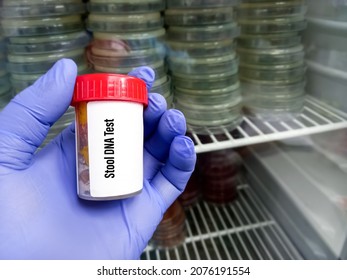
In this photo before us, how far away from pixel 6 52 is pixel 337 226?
4.10 ft

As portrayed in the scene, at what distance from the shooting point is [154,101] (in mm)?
781

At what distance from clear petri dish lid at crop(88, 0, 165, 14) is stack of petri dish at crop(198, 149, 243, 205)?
2.45 ft

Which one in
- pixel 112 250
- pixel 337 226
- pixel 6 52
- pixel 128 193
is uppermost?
pixel 6 52

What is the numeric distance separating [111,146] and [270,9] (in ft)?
2.54

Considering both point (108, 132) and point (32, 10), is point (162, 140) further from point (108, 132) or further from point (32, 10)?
point (32, 10)

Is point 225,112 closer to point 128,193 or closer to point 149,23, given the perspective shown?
point 149,23

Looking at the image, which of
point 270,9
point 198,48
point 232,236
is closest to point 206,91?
point 198,48

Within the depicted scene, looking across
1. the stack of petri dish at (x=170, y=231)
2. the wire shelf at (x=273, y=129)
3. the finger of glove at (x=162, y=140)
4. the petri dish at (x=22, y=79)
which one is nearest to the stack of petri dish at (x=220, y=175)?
the stack of petri dish at (x=170, y=231)

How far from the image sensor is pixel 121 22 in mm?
908

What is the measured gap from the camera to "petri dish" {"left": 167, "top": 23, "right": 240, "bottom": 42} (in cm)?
97

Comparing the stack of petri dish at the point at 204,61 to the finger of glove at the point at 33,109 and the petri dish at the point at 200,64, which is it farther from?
the finger of glove at the point at 33,109

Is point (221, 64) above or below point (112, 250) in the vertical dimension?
above

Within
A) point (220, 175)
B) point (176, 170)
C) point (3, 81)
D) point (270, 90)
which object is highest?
point (3, 81)

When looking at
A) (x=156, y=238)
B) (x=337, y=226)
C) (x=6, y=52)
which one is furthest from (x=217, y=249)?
(x=6, y=52)
